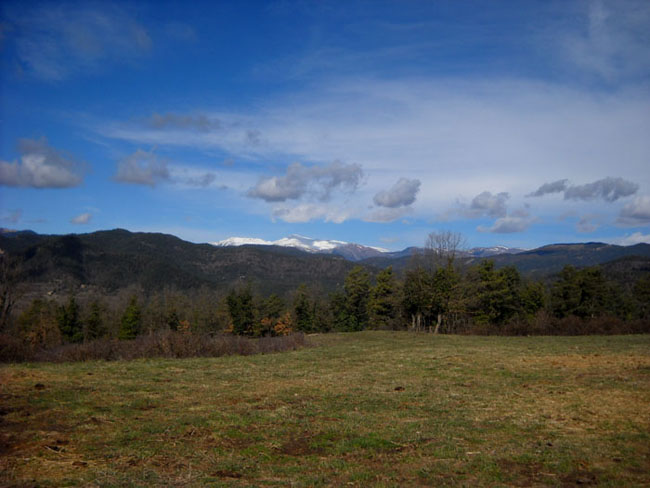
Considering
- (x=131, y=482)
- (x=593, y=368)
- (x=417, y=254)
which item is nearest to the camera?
(x=131, y=482)

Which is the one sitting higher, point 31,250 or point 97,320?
point 31,250

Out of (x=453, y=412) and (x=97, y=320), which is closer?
(x=453, y=412)

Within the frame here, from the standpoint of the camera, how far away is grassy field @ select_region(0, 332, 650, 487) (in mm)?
5973

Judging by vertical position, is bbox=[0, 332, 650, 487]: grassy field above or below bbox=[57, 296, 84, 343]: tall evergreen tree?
above

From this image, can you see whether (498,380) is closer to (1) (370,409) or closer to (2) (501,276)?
(1) (370,409)

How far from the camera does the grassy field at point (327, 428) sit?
5973mm

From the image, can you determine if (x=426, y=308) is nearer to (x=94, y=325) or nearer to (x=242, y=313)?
(x=242, y=313)

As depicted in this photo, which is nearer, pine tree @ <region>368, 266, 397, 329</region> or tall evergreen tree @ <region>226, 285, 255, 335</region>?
pine tree @ <region>368, 266, 397, 329</region>

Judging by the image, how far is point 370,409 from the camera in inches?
386

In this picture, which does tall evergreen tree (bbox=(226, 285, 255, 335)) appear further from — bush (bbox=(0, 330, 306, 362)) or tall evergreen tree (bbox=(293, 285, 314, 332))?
bush (bbox=(0, 330, 306, 362))

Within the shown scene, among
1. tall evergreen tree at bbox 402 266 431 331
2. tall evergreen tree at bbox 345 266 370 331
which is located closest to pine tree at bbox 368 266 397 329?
tall evergreen tree at bbox 402 266 431 331

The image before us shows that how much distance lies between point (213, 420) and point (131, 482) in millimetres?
3003

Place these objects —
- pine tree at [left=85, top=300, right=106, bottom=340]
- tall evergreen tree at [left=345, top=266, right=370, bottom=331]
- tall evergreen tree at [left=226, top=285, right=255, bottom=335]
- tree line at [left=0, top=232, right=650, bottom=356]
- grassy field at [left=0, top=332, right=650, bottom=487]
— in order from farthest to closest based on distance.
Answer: tall evergreen tree at [left=345, top=266, right=370, bottom=331], tall evergreen tree at [left=226, top=285, right=255, bottom=335], pine tree at [left=85, top=300, right=106, bottom=340], tree line at [left=0, top=232, right=650, bottom=356], grassy field at [left=0, top=332, right=650, bottom=487]

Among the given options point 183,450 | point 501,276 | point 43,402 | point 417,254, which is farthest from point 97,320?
point 183,450
